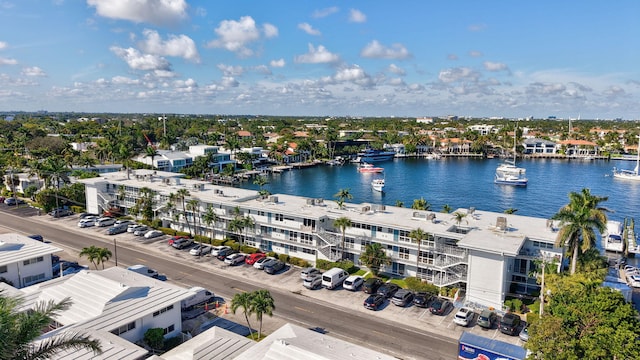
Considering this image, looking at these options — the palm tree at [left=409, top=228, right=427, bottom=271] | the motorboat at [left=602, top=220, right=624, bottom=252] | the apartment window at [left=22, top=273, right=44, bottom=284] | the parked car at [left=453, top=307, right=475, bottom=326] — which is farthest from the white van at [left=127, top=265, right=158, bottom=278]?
the motorboat at [left=602, top=220, right=624, bottom=252]

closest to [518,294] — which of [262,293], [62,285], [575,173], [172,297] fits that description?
[262,293]

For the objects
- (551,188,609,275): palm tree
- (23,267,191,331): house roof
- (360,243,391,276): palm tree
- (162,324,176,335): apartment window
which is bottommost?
(162,324,176,335): apartment window

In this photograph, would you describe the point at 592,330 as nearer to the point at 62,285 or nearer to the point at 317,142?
the point at 62,285

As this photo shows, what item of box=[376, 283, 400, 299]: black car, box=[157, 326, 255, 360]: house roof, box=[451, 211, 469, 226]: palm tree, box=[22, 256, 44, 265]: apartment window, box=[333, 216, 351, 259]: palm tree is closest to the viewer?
box=[157, 326, 255, 360]: house roof

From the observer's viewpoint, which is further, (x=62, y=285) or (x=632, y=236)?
(x=632, y=236)

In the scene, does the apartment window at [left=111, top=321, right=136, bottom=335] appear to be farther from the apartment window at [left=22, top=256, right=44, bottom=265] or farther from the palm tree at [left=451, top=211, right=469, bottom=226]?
the palm tree at [left=451, top=211, right=469, bottom=226]

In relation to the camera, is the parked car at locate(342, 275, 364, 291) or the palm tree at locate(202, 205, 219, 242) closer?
the parked car at locate(342, 275, 364, 291)

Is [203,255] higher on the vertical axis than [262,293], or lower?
lower
